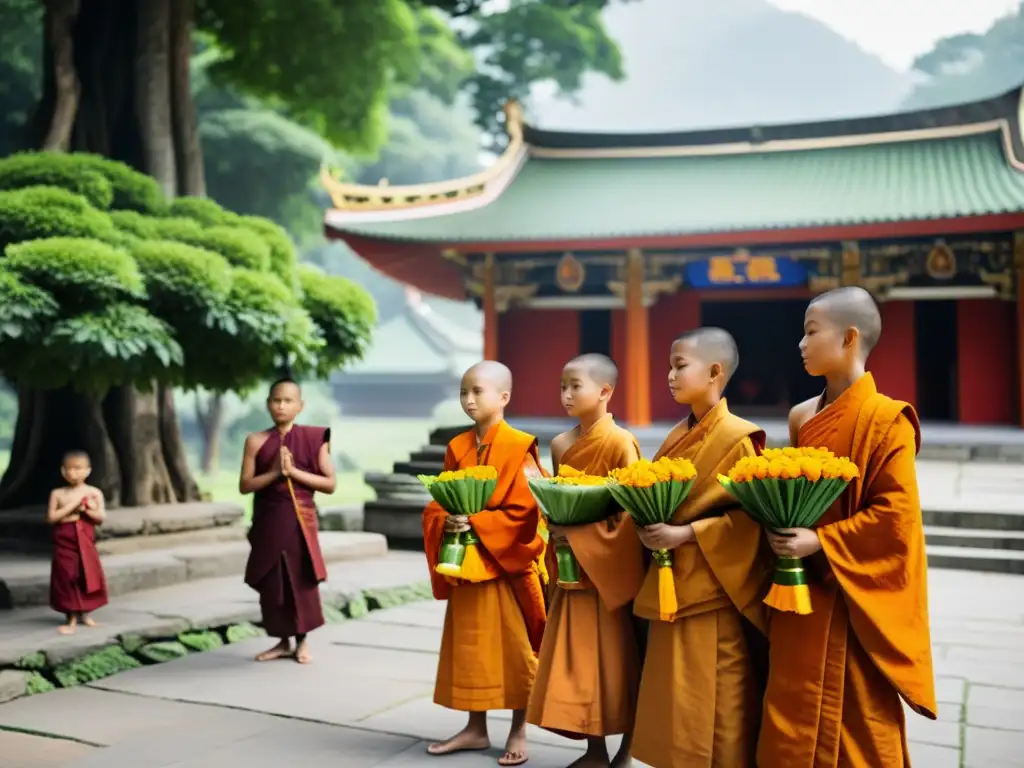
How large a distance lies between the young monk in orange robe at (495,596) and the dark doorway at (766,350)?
1351 cm

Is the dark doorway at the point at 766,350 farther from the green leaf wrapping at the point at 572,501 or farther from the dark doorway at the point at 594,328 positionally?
the green leaf wrapping at the point at 572,501

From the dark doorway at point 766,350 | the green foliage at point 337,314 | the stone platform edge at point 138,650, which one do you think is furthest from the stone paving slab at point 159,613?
the dark doorway at point 766,350

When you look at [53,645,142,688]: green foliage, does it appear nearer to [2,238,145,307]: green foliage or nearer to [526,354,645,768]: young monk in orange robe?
[2,238,145,307]: green foliage

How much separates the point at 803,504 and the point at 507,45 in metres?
23.6

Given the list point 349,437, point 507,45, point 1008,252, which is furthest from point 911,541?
point 349,437

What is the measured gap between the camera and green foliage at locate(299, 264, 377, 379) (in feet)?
29.4

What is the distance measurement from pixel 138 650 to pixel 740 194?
42.2 ft

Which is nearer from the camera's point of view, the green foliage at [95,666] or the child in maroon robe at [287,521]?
the green foliage at [95,666]

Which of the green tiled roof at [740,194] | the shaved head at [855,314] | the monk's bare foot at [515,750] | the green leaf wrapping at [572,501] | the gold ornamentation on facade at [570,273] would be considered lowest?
the monk's bare foot at [515,750]

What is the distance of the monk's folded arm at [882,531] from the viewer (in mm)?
2922

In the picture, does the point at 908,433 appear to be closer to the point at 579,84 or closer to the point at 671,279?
the point at 671,279

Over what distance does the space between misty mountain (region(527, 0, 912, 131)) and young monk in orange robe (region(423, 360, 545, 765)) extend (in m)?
124

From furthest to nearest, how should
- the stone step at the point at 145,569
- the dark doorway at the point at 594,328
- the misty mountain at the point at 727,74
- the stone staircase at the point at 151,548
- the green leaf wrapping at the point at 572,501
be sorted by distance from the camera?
the misty mountain at the point at 727,74, the dark doorway at the point at 594,328, the stone staircase at the point at 151,548, the stone step at the point at 145,569, the green leaf wrapping at the point at 572,501

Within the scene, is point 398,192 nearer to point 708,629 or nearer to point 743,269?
point 743,269
